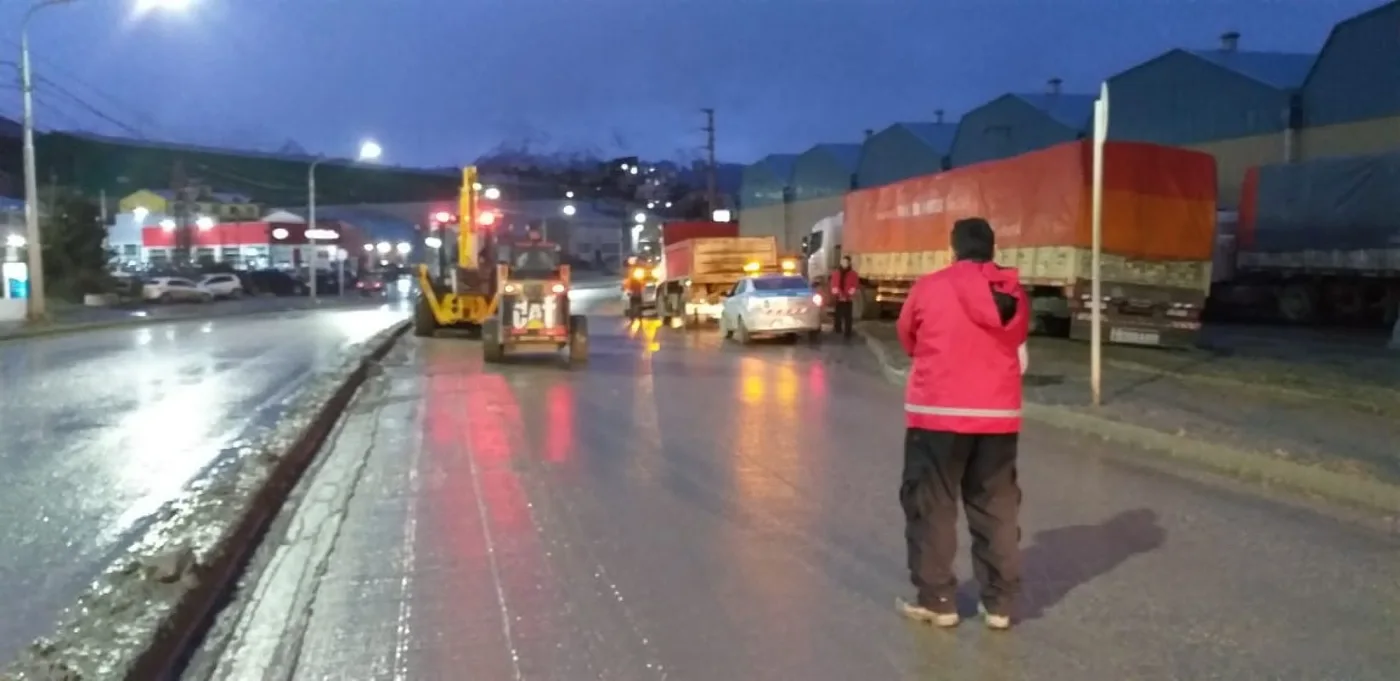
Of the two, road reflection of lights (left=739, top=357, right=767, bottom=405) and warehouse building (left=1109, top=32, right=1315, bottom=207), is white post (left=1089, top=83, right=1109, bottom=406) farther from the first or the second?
warehouse building (left=1109, top=32, right=1315, bottom=207)

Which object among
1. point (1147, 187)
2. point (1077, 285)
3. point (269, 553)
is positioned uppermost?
point (1147, 187)

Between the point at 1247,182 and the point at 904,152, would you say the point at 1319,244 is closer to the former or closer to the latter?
the point at 1247,182

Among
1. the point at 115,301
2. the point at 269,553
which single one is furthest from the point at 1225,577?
the point at 115,301

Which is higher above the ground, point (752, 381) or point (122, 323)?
point (122, 323)

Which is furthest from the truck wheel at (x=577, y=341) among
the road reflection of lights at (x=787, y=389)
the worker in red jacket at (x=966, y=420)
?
the worker in red jacket at (x=966, y=420)

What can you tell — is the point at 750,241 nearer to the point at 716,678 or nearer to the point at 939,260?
the point at 939,260

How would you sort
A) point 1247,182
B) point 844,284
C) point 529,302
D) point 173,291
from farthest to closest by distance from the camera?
1. point 173,291
2. point 1247,182
3. point 844,284
4. point 529,302

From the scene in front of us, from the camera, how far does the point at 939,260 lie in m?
28.3

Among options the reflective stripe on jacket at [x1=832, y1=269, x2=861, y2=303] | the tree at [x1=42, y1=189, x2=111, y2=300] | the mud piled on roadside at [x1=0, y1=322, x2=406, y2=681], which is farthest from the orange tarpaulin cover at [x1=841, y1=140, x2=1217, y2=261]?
the tree at [x1=42, y1=189, x2=111, y2=300]

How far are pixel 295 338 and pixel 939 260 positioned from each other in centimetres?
1622

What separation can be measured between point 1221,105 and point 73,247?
46171 mm

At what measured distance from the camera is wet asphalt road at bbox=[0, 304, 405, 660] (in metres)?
8.30

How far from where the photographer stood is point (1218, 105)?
40.8 meters

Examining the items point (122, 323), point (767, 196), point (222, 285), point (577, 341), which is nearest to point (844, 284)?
point (577, 341)
